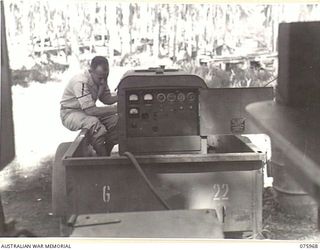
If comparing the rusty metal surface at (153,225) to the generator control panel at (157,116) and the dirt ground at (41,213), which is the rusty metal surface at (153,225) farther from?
the dirt ground at (41,213)

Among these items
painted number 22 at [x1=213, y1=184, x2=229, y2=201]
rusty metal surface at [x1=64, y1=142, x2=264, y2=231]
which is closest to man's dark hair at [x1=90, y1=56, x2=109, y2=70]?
rusty metal surface at [x1=64, y1=142, x2=264, y2=231]

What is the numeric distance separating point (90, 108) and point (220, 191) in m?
0.62

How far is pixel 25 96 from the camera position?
158 cm

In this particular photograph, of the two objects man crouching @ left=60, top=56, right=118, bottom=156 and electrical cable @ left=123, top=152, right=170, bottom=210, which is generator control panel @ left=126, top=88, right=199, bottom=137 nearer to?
electrical cable @ left=123, top=152, right=170, bottom=210

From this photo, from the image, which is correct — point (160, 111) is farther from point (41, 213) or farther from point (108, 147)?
point (41, 213)

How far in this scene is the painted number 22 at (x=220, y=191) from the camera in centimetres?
125

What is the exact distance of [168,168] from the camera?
1.24 m

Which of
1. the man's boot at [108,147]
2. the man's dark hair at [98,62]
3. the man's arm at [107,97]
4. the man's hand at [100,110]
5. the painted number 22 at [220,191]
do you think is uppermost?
the man's dark hair at [98,62]

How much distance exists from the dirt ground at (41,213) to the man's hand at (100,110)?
1.15 ft

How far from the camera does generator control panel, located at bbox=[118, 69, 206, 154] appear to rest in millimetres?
1331

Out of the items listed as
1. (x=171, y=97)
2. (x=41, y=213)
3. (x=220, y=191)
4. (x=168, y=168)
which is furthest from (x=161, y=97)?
(x=41, y=213)

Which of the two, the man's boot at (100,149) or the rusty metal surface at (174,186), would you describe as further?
the man's boot at (100,149)

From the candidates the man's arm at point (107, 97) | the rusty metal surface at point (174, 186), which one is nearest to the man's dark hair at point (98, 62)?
the man's arm at point (107, 97)

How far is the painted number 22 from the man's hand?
0.58m
